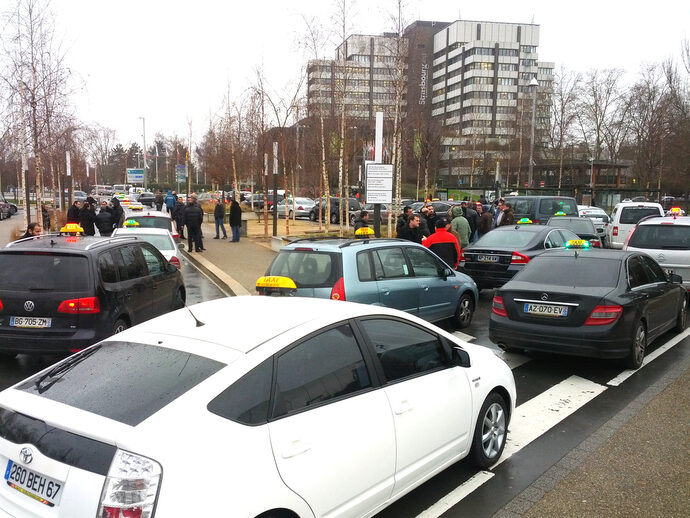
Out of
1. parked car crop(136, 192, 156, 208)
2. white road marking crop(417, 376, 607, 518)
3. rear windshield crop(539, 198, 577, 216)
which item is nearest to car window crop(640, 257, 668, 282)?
white road marking crop(417, 376, 607, 518)

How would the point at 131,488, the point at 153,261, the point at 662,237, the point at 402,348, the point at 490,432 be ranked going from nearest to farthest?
the point at 131,488 < the point at 402,348 < the point at 490,432 < the point at 153,261 < the point at 662,237

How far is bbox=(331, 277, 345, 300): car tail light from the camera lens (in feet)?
23.9

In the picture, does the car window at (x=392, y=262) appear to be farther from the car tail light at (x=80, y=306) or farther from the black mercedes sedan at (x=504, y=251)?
the black mercedes sedan at (x=504, y=251)

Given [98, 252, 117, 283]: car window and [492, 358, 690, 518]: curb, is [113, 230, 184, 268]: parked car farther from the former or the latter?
[492, 358, 690, 518]: curb

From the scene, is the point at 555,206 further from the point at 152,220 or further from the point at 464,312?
the point at 152,220

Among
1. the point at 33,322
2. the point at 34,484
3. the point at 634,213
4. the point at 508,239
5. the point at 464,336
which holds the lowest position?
the point at 464,336

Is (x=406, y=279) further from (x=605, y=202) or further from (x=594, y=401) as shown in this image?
(x=605, y=202)

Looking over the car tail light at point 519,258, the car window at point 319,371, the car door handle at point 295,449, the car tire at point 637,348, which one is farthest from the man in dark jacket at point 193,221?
the car door handle at point 295,449

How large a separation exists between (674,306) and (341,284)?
510 centimetres

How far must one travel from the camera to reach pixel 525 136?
7831 centimetres

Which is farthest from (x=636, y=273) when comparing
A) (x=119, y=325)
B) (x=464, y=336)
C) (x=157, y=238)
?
(x=157, y=238)

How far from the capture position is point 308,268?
24.9 feet

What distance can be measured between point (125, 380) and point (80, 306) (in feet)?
14.3

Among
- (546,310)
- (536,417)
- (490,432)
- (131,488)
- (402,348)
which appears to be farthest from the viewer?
(546,310)
